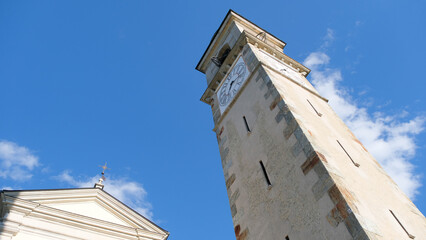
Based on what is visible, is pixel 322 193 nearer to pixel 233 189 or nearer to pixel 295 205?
pixel 295 205

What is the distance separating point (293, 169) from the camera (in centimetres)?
720

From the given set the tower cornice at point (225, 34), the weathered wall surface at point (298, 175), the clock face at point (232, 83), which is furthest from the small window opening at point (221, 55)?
the weathered wall surface at point (298, 175)

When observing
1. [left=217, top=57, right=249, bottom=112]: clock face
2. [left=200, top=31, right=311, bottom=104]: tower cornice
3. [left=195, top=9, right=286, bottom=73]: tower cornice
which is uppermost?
[left=195, top=9, right=286, bottom=73]: tower cornice

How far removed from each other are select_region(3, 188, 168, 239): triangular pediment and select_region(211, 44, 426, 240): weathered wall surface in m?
2.97

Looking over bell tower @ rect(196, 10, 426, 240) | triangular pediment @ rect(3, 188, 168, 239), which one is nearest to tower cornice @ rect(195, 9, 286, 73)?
bell tower @ rect(196, 10, 426, 240)

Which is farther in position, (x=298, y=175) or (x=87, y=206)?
(x=87, y=206)

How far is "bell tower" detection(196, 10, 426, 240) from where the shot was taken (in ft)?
19.7

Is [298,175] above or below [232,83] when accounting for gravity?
below

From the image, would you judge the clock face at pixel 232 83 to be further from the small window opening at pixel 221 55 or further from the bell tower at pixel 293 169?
the small window opening at pixel 221 55

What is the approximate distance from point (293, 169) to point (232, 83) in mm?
5826

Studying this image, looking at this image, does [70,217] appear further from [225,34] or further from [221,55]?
[225,34]

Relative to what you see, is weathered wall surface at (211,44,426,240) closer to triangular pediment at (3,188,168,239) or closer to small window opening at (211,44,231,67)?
triangular pediment at (3,188,168,239)

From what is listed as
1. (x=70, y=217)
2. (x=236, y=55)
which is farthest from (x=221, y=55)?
(x=70, y=217)

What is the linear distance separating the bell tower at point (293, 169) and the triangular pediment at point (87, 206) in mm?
2953
